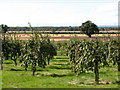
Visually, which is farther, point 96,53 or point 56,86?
point 96,53

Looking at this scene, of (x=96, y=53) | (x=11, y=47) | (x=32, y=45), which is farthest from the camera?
(x=11, y=47)

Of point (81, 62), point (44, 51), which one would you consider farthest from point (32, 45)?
point (81, 62)

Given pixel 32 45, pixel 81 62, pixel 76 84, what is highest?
pixel 32 45

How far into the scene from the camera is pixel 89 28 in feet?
326

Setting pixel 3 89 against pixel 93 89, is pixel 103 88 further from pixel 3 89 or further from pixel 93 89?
pixel 3 89

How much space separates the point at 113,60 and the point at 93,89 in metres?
11.3

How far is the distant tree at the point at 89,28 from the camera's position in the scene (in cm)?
10004

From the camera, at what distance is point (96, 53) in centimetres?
2458

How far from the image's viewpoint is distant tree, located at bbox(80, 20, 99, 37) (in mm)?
100044

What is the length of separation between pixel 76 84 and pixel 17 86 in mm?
7135

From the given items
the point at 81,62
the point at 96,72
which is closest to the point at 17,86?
the point at 81,62

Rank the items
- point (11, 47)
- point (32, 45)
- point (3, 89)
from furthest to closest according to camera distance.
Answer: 1. point (11, 47)
2. point (32, 45)
3. point (3, 89)

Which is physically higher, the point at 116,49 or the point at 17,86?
the point at 116,49

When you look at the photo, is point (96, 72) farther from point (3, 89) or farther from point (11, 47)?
point (11, 47)
